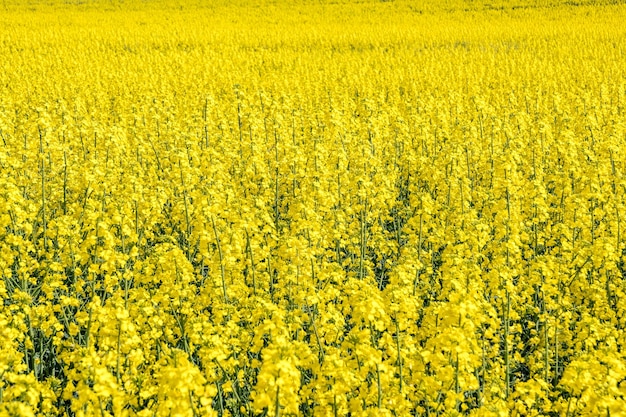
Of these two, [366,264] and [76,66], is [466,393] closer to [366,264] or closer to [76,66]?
[366,264]

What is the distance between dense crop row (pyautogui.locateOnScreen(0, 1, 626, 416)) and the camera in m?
3.84

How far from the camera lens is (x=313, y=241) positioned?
6.03m

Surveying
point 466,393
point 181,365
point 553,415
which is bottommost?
point 553,415

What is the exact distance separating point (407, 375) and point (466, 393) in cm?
92

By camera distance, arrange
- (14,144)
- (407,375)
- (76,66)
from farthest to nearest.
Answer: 1. (76,66)
2. (14,144)
3. (407,375)

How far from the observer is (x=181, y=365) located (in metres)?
3.21

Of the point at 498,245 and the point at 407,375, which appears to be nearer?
the point at 407,375

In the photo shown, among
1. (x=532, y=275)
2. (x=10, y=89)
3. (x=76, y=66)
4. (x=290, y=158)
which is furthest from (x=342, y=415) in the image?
(x=76, y=66)

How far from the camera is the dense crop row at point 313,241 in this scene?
384cm

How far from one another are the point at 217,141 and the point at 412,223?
4.09 metres

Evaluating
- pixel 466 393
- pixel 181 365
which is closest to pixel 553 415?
pixel 466 393

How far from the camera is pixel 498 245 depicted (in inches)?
241

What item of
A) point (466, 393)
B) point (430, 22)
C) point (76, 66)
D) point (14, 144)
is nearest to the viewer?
point (466, 393)

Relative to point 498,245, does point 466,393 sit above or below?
below
